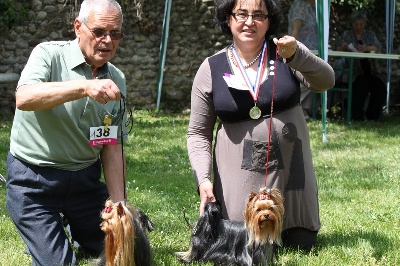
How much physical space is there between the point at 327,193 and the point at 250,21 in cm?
254

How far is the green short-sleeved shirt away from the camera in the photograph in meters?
3.62

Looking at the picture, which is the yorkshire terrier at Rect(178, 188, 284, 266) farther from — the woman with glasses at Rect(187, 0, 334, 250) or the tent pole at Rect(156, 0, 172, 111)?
the tent pole at Rect(156, 0, 172, 111)

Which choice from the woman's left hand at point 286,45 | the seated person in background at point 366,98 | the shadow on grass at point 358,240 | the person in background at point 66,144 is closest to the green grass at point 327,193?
the shadow on grass at point 358,240

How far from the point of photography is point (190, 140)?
13.5ft

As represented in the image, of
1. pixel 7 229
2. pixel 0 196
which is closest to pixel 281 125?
pixel 7 229

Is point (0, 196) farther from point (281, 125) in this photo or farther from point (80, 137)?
point (281, 125)

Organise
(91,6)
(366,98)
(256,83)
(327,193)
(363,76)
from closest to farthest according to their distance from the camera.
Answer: (91,6)
(256,83)
(327,193)
(366,98)
(363,76)

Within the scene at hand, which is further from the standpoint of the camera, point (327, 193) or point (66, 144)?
point (327, 193)

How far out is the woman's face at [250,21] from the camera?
382cm

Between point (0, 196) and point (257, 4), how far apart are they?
3114mm

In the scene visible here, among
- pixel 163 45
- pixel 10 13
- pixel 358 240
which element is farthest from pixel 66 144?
pixel 163 45

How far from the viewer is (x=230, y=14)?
397 centimetres

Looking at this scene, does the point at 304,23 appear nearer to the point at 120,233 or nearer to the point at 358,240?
the point at 358,240

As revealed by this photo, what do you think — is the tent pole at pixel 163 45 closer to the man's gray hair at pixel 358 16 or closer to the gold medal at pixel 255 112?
the man's gray hair at pixel 358 16
